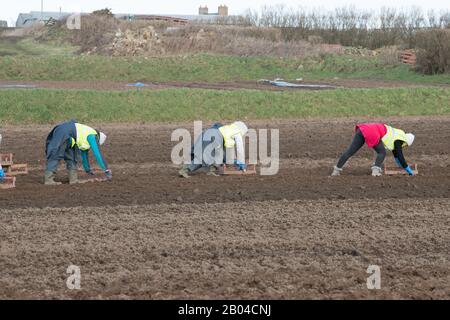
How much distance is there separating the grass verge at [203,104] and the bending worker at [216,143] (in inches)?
427

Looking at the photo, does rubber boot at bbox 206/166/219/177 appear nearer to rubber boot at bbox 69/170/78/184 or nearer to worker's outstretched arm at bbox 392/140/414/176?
rubber boot at bbox 69/170/78/184

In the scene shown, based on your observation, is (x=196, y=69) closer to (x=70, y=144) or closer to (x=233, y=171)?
(x=233, y=171)

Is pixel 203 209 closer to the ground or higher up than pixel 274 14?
closer to the ground

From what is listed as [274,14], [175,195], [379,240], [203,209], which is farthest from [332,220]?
[274,14]

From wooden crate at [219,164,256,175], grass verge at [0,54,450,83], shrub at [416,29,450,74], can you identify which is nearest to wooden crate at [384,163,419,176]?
wooden crate at [219,164,256,175]

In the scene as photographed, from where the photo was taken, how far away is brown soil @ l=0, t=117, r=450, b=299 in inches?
354

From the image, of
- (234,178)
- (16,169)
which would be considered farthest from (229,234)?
(16,169)

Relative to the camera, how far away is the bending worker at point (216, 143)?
15406mm

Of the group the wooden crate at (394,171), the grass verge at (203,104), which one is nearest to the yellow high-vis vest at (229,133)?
the wooden crate at (394,171)

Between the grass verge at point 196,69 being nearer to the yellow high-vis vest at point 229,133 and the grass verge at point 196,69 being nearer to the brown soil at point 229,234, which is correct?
the brown soil at point 229,234

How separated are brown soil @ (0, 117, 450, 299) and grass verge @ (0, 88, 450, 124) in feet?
30.2

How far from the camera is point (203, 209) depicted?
506 inches

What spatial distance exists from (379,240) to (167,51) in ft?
143
